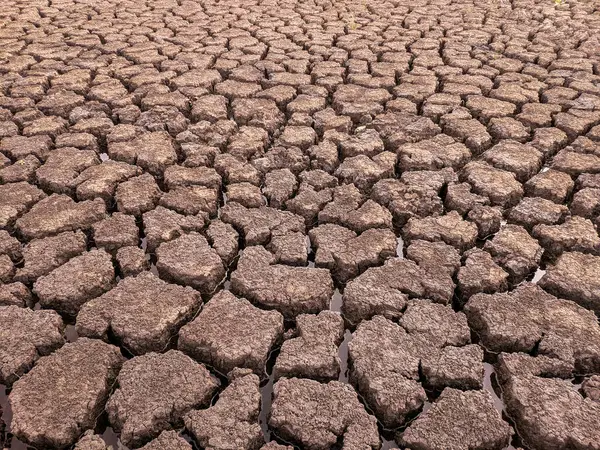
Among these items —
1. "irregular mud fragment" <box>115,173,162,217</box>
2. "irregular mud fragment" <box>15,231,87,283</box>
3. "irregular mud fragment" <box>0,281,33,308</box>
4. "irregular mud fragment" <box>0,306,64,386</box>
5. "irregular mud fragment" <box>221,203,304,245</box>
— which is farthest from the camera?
"irregular mud fragment" <box>115,173,162,217</box>

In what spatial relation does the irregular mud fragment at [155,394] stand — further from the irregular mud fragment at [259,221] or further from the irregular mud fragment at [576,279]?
the irregular mud fragment at [576,279]

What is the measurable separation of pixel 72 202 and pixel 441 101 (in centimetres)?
256

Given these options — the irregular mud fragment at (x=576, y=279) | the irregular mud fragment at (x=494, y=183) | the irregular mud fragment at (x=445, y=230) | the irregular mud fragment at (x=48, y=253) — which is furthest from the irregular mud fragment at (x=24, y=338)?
the irregular mud fragment at (x=494, y=183)

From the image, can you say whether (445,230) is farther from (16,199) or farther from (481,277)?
(16,199)

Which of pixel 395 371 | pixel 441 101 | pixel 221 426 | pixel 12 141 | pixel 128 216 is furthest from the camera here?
pixel 441 101

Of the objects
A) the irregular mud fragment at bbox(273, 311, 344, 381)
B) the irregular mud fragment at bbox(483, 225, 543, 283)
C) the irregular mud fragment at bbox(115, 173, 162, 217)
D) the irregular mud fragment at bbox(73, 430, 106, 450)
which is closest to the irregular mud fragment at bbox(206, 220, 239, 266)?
the irregular mud fragment at bbox(115, 173, 162, 217)

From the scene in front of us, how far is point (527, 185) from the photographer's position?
2707mm

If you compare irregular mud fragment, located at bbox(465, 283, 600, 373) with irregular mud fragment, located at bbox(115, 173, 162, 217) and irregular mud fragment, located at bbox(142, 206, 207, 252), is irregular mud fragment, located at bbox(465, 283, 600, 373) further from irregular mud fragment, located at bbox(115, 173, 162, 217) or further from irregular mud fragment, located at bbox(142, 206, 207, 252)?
irregular mud fragment, located at bbox(115, 173, 162, 217)

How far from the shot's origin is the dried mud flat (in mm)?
1632

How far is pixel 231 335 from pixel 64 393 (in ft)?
1.95

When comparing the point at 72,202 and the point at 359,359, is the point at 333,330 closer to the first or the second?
the point at 359,359

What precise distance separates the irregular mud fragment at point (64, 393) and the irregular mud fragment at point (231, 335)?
0.94 feet

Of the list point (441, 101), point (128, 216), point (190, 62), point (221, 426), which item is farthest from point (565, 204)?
point (190, 62)

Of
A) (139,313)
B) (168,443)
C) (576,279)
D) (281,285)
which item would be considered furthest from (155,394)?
(576,279)
